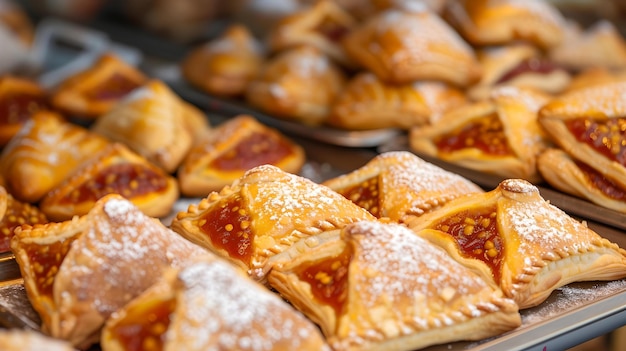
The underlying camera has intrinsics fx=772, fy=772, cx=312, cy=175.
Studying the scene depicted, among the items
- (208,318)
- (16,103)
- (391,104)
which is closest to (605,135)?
(391,104)

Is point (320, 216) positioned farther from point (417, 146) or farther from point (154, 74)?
point (154, 74)

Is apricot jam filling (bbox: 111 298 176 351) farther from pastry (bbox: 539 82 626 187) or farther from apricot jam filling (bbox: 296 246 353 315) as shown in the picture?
pastry (bbox: 539 82 626 187)

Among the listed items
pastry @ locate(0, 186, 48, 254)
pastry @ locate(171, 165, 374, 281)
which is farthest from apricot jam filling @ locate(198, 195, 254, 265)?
Answer: pastry @ locate(0, 186, 48, 254)

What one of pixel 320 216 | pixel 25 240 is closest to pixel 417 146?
pixel 320 216

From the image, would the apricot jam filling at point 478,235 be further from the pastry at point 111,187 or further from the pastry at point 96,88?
the pastry at point 96,88

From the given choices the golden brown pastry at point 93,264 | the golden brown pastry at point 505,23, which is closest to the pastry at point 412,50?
the golden brown pastry at point 505,23
